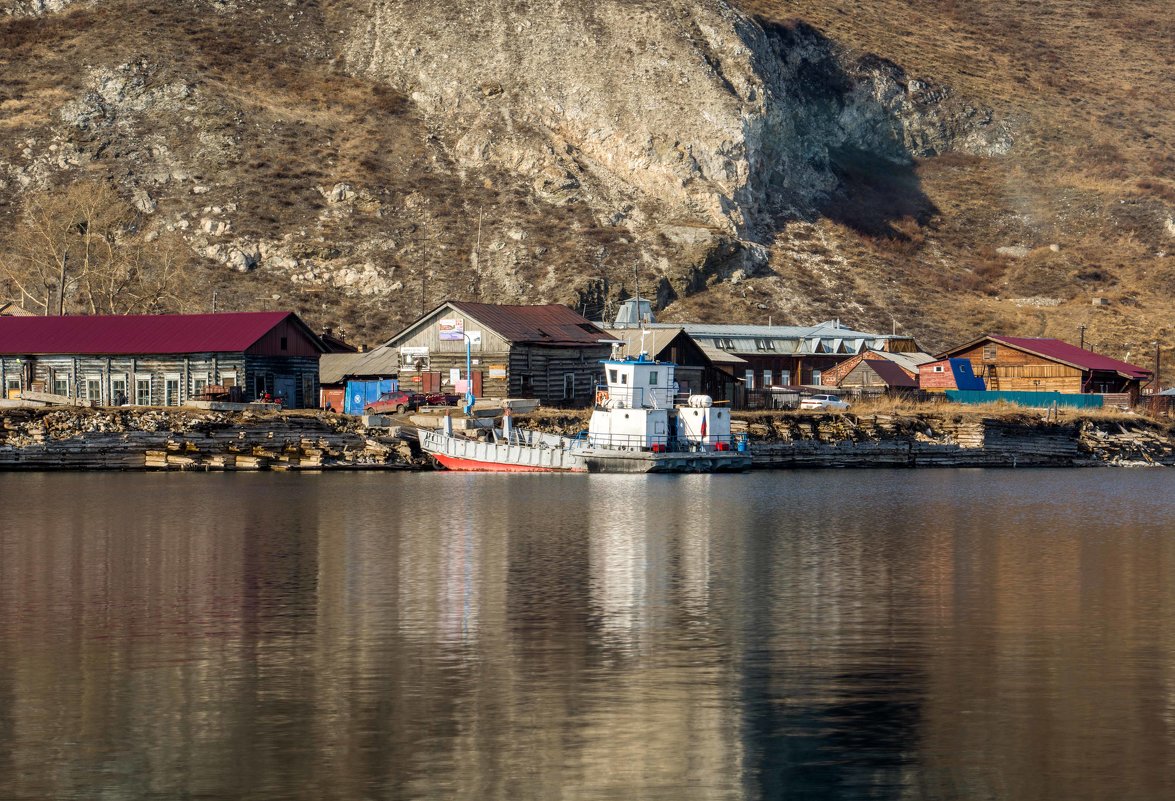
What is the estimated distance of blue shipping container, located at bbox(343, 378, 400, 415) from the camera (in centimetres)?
8762

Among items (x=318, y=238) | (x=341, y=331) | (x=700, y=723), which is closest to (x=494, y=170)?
(x=318, y=238)

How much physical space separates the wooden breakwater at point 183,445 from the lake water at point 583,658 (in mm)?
→ 25973

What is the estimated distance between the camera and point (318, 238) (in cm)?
12206

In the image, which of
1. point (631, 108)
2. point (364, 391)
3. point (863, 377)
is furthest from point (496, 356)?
point (631, 108)

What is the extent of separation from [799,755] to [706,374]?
253 ft

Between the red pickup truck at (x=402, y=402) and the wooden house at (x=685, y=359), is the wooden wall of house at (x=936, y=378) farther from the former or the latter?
the red pickup truck at (x=402, y=402)

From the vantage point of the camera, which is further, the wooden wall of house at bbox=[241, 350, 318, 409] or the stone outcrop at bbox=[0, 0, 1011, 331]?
→ the stone outcrop at bbox=[0, 0, 1011, 331]

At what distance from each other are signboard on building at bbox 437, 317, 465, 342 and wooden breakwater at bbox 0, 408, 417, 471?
13090 mm

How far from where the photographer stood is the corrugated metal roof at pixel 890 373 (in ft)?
334

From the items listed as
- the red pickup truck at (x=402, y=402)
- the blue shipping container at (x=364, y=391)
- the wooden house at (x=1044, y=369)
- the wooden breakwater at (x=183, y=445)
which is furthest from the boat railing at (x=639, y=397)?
the wooden house at (x=1044, y=369)

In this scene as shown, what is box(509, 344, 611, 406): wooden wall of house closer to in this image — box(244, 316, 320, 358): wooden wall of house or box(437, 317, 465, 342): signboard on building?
box(437, 317, 465, 342): signboard on building

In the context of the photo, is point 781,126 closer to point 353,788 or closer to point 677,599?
point 677,599

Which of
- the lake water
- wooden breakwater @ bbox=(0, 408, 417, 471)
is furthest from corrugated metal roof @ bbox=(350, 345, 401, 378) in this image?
the lake water

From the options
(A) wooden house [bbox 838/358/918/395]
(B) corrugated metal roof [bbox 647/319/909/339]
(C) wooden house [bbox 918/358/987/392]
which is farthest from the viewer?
(B) corrugated metal roof [bbox 647/319/909/339]
